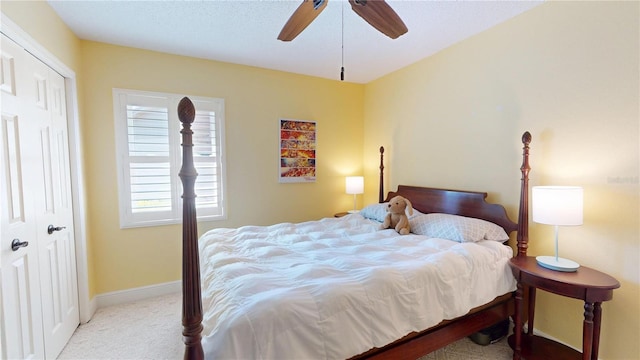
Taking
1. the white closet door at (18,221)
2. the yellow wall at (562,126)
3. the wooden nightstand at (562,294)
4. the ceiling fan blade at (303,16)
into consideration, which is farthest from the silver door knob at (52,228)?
the yellow wall at (562,126)

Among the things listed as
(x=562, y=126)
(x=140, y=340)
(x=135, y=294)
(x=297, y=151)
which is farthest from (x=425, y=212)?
(x=135, y=294)

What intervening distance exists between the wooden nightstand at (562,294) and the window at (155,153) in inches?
117

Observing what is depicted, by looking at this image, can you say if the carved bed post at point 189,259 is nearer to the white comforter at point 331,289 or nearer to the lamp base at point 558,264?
the white comforter at point 331,289

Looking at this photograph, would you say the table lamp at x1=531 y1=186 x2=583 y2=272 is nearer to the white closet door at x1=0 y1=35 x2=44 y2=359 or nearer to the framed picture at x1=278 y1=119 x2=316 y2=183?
the framed picture at x1=278 y1=119 x2=316 y2=183

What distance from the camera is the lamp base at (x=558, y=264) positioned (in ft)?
5.90

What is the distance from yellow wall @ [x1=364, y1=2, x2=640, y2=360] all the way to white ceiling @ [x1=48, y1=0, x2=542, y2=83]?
0.28 meters

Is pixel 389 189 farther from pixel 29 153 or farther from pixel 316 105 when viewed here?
pixel 29 153

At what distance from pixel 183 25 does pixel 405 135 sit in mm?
2588

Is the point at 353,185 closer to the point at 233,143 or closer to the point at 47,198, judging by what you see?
the point at 233,143

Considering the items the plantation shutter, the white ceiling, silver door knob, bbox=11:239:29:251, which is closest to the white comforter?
silver door knob, bbox=11:239:29:251

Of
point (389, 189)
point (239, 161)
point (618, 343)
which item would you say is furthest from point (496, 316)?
point (239, 161)

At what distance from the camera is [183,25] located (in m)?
2.42

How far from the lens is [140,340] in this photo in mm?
2262

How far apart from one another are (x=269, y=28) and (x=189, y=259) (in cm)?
215
